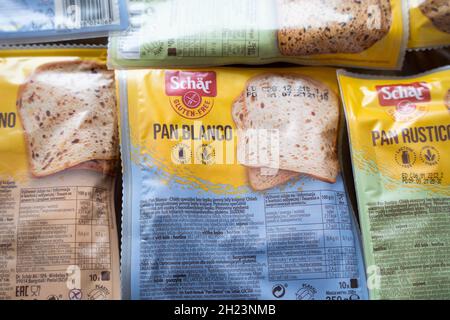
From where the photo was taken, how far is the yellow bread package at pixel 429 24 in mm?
967

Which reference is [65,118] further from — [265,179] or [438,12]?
[438,12]

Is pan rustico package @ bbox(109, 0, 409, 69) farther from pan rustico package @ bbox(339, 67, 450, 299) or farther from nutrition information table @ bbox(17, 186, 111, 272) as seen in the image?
nutrition information table @ bbox(17, 186, 111, 272)

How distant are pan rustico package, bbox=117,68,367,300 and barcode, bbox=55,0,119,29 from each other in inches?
4.4

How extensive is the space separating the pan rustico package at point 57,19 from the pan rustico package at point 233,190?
0.11 m

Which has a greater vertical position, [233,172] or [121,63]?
[121,63]

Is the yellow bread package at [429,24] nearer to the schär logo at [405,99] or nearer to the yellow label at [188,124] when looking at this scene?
the schär logo at [405,99]

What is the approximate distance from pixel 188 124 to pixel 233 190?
0.14 metres

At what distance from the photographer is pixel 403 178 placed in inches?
36.6

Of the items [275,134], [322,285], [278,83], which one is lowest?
[322,285]

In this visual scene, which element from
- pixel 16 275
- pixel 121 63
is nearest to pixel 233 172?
pixel 121 63

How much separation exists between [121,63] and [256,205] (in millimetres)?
362

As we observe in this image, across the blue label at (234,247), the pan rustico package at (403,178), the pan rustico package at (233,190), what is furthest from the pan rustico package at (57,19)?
the pan rustico package at (403,178)

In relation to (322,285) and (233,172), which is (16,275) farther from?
(322,285)

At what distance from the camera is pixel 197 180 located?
93 cm
